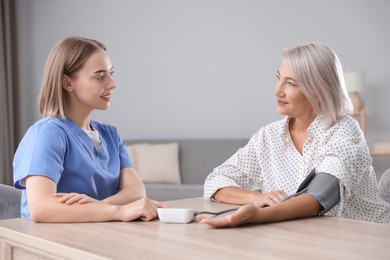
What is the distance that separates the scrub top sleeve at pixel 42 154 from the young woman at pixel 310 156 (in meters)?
0.54

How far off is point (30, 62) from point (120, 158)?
4.64 metres

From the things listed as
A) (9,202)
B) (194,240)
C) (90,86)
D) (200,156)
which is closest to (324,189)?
(194,240)

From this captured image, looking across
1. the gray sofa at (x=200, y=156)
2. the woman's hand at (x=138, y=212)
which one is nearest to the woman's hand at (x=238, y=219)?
the woman's hand at (x=138, y=212)

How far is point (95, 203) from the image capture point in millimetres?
1635

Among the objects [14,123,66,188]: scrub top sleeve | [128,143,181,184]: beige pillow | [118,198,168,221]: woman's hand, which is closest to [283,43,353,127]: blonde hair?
[118,198,168,221]: woman's hand

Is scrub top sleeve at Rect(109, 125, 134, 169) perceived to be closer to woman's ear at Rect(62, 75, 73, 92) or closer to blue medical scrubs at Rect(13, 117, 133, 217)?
blue medical scrubs at Rect(13, 117, 133, 217)

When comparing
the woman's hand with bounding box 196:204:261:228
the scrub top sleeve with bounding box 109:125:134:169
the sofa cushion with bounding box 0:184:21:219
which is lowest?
the sofa cushion with bounding box 0:184:21:219

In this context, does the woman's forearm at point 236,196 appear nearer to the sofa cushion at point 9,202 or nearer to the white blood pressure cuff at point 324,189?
the white blood pressure cuff at point 324,189

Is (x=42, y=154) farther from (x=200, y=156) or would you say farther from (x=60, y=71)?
(x=200, y=156)

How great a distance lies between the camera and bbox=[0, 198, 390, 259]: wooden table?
1.20 metres

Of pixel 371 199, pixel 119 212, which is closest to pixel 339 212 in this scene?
pixel 371 199

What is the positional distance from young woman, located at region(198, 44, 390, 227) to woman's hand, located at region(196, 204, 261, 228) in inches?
8.1

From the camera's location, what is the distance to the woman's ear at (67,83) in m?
1.95

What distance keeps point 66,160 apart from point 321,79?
847 mm
